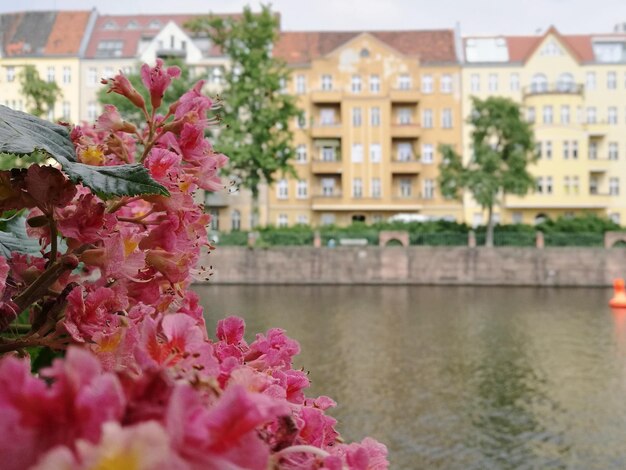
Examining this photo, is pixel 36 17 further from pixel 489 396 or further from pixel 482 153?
pixel 489 396

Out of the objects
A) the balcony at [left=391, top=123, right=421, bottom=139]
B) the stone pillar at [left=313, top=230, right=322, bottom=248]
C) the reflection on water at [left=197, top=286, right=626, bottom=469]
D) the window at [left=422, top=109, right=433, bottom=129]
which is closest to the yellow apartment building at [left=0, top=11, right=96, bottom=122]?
the balcony at [left=391, top=123, right=421, bottom=139]

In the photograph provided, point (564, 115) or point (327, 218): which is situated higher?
point (564, 115)

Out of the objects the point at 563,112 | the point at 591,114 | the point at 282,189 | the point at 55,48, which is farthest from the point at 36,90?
the point at 591,114

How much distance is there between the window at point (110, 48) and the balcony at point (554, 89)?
75.5 ft

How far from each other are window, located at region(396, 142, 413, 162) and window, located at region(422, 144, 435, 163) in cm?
72

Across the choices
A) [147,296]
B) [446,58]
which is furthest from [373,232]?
[147,296]

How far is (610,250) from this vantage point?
1447 inches

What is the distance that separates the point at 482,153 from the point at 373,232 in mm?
5884

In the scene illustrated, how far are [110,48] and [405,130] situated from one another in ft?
58.0

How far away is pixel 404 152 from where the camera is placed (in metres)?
48.4

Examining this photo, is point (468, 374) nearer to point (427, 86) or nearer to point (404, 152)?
point (404, 152)

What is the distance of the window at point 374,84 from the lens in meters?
A: 47.7

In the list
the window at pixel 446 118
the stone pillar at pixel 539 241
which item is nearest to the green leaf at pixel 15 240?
the stone pillar at pixel 539 241

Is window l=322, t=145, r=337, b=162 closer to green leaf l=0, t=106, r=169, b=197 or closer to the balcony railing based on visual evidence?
the balcony railing
